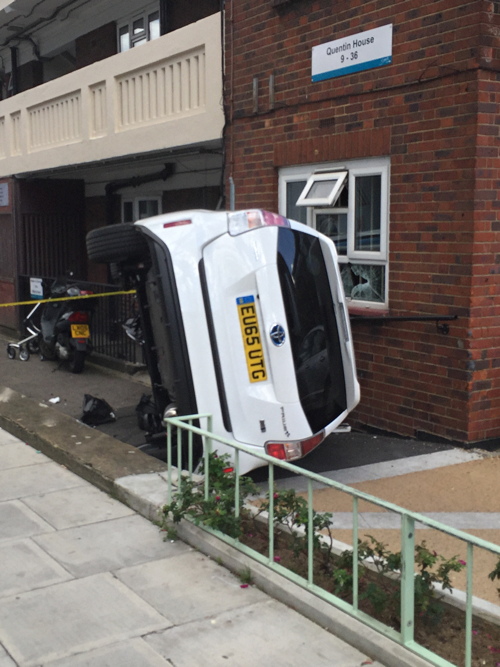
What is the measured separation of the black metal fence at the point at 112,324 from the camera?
1166 cm

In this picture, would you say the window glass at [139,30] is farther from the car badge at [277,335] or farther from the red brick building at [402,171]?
the car badge at [277,335]

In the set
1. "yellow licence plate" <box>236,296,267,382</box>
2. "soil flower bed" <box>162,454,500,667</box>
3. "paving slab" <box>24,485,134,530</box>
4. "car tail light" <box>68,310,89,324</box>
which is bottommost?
"paving slab" <box>24,485,134,530</box>

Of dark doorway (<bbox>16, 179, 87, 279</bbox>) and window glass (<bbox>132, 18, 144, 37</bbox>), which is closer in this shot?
window glass (<bbox>132, 18, 144, 37</bbox>)

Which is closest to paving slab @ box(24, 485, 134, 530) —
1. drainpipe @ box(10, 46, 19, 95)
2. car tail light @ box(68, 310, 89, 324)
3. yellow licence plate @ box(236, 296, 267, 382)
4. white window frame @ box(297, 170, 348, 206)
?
yellow licence plate @ box(236, 296, 267, 382)

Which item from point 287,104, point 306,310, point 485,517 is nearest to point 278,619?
point 485,517

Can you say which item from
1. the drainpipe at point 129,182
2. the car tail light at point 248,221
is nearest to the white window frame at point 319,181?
the car tail light at point 248,221

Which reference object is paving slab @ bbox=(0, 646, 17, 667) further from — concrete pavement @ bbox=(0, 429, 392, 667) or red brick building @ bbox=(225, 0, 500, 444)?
red brick building @ bbox=(225, 0, 500, 444)

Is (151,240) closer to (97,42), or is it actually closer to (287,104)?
(287,104)

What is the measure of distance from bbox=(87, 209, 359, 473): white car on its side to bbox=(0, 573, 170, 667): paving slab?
154cm

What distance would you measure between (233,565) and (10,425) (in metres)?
4.19

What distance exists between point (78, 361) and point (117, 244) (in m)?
5.26

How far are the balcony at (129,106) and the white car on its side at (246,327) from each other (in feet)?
12.3

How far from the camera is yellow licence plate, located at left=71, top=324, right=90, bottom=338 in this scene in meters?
11.5

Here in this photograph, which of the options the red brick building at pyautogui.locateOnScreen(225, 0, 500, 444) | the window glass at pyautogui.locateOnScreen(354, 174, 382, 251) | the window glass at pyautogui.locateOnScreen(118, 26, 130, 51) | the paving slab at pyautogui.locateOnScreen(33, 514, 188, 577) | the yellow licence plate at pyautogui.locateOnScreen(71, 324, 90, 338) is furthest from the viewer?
the window glass at pyautogui.locateOnScreen(118, 26, 130, 51)
